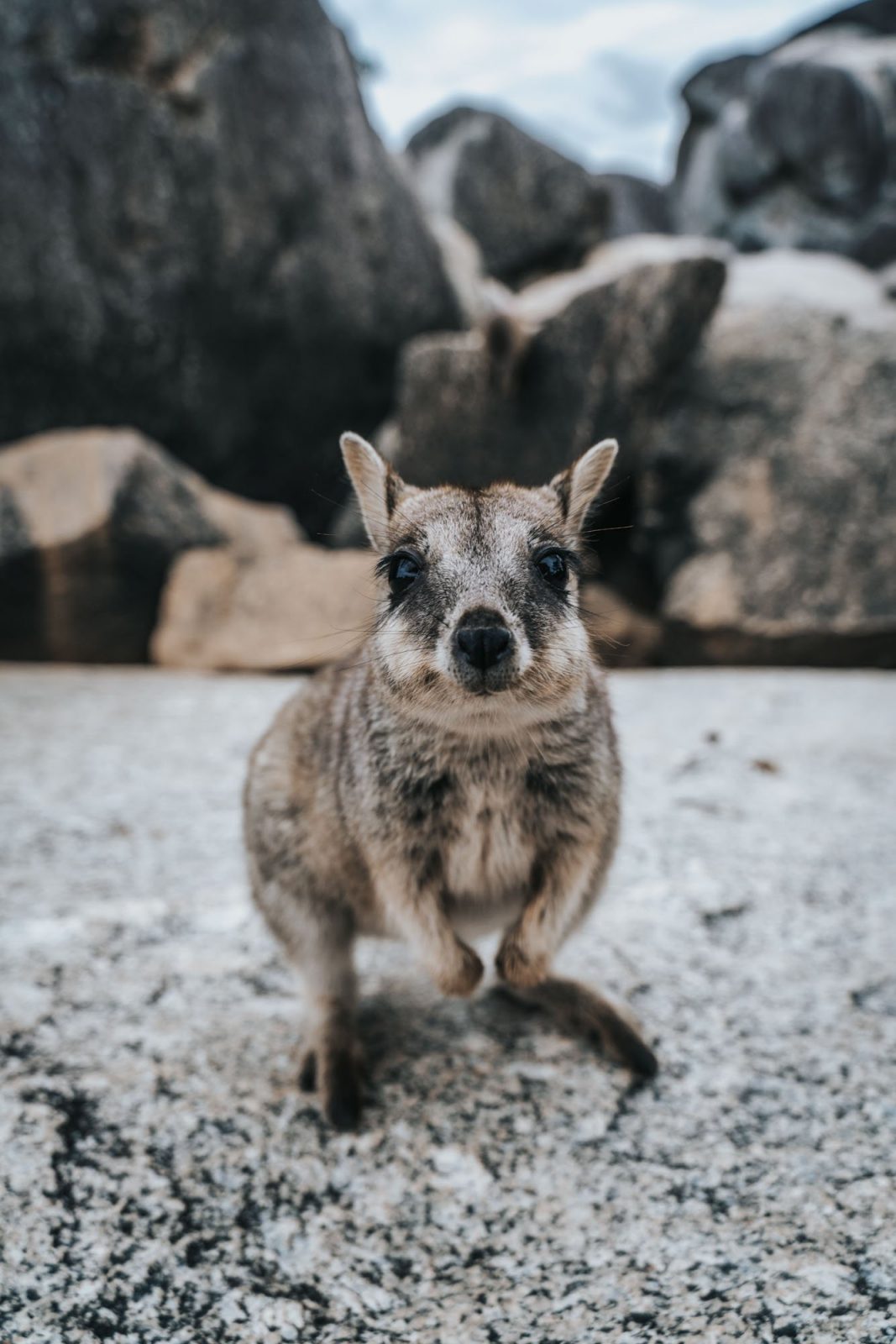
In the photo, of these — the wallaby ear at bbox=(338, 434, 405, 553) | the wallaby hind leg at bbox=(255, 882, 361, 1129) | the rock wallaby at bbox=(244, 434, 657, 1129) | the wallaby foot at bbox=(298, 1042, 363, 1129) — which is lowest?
the wallaby foot at bbox=(298, 1042, 363, 1129)

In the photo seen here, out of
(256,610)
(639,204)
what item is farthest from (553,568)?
(639,204)

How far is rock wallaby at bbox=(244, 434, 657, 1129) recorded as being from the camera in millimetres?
2059

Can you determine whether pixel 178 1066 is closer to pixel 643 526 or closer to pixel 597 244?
pixel 643 526

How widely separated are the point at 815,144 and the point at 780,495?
665 inches

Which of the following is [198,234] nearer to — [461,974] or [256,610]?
[256,610]

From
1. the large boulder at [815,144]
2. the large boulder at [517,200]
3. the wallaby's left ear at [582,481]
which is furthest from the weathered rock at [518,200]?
the wallaby's left ear at [582,481]

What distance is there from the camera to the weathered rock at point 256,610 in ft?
21.7

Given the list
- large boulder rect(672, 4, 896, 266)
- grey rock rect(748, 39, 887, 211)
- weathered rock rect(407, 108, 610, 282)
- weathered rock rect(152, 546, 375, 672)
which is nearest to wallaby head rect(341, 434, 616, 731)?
weathered rock rect(152, 546, 375, 672)

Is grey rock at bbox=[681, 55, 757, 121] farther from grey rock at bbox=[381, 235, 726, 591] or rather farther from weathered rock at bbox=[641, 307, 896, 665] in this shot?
grey rock at bbox=[381, 235, 726, 591]

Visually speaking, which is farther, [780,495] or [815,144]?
[815,144]

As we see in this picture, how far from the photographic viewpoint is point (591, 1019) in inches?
96.9

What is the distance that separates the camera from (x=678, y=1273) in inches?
67.5

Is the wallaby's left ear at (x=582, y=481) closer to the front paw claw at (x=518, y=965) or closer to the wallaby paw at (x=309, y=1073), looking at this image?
the front paw claw at (x=518, y=965)

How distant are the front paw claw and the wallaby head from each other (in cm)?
58
